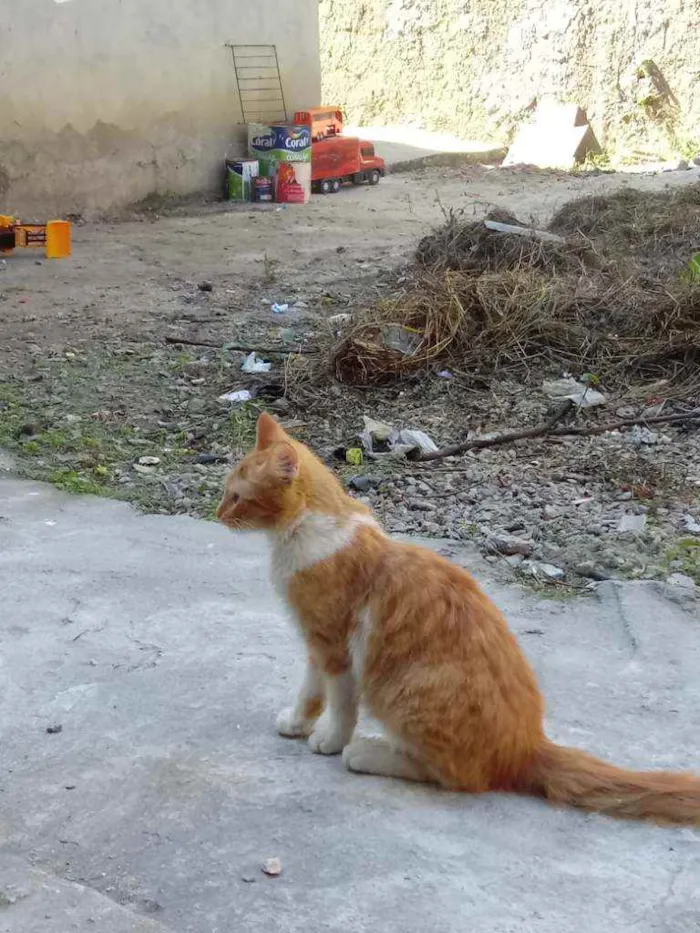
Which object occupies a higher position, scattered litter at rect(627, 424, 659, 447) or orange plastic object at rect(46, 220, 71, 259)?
orange plastic object at rect(46, 220, 71, 259)

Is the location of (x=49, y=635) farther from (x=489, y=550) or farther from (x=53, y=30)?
(x=53, y=30)

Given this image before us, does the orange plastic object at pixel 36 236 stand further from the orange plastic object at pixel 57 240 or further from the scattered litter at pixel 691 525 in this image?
the scattered litter at pixel 691 525

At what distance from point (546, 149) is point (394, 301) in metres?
9.46

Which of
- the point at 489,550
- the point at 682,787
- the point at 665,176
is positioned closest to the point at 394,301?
the point at 489,550

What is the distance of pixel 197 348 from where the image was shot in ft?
22.4

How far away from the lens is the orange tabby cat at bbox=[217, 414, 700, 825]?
251 centimetres

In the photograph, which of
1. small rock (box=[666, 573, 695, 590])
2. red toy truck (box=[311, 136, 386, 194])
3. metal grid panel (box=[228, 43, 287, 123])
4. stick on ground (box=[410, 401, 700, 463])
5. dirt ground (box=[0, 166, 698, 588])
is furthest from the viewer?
red toy truck (box=[311, 136, 386, 194])

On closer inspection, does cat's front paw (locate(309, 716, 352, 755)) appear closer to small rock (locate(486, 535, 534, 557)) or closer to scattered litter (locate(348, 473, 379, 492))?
small rock (locate(486, 535, 534, 557))

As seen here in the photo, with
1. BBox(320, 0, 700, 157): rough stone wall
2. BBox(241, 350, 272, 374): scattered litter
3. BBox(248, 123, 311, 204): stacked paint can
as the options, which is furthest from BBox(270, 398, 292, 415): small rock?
BBox(320, 0, 700, 157): rough stone wall

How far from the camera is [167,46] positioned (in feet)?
37.2

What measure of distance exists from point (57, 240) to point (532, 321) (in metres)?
4.61

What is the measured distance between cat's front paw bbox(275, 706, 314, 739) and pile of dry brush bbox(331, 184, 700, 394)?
3.38 metres

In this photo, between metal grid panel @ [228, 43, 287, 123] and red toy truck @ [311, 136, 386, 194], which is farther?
red toy truck @ [311, 136, 386, 194]

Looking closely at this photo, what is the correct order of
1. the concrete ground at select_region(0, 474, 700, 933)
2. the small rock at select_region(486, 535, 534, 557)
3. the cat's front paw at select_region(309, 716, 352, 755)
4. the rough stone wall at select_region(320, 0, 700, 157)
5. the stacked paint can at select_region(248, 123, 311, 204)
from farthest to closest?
the rough stone wall at select_region(320, 0, 700, 157), the stacked paint can at select_region(248, 123, 311, 204), the small rock at select_region(486, 535, 534, 557), the cat's front paw at select_region(309, 716, 352, 755), the concrete ground at select_region(0, 474, 700, 933)
